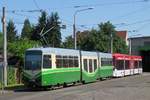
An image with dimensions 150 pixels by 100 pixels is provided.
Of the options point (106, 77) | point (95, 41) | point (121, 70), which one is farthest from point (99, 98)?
point (95, 41)

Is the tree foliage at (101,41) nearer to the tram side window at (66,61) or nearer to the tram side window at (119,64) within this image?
the tram side window at (119,64)

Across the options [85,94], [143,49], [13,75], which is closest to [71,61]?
[13,75]

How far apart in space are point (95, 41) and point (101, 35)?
218 centimetres

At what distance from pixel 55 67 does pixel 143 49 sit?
67.2 m

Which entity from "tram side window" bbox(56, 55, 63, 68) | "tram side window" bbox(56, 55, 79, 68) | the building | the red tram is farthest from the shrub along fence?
the building

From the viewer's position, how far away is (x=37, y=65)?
35.9 m

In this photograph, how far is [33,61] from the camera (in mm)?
36219

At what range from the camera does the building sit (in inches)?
4063

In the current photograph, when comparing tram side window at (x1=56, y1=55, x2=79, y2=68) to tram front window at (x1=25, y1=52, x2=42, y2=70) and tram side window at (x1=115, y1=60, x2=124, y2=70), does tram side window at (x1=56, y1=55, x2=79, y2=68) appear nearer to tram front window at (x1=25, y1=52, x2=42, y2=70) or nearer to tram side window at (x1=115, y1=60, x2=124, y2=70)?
tram front window at (x1=25, y1=52, x2=42, y2=70)

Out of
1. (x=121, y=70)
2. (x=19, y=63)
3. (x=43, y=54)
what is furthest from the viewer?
(x=121, y=70)

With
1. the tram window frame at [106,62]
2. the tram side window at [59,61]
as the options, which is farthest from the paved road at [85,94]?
the tram window frame at [106,62]

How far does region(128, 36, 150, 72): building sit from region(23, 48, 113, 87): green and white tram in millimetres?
58184

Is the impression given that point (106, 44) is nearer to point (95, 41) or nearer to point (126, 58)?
point (95, 41)

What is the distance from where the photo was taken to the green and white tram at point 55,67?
Result: 35.8 m
